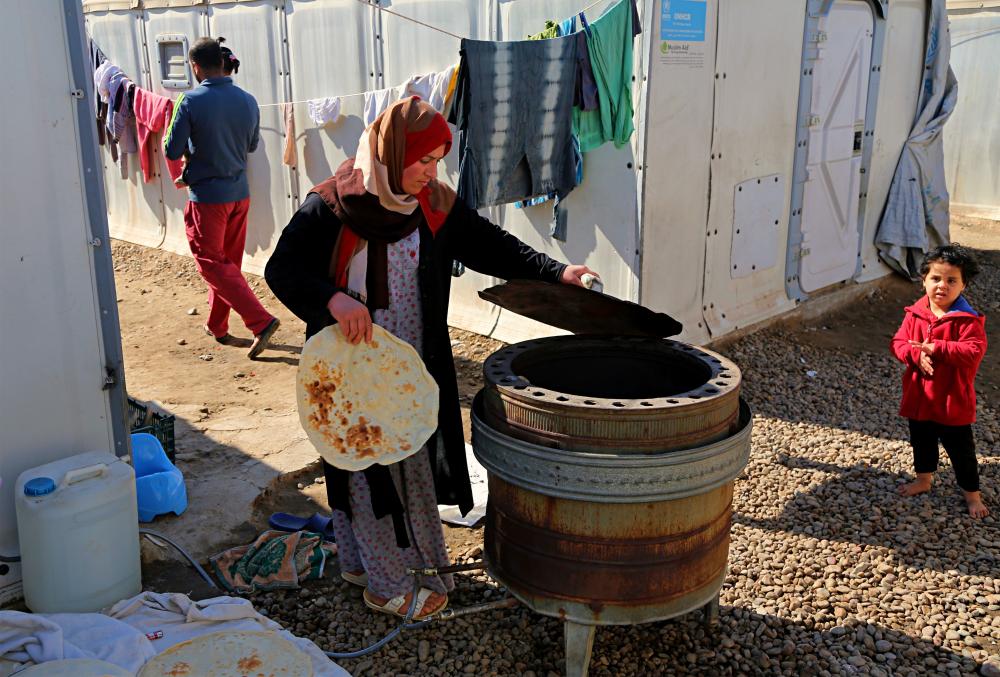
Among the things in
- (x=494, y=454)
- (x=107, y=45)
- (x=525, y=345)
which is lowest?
(x=494, y=454)

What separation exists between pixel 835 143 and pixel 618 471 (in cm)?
604

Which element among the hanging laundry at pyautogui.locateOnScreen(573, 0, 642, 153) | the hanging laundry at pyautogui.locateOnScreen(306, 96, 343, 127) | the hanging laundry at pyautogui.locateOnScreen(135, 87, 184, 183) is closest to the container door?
the hanging laundry at pyautogui.locateOnScreen(573, 0, 642, 153)

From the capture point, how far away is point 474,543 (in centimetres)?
420

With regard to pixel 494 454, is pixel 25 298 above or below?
above

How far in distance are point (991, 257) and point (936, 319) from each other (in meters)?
6.79

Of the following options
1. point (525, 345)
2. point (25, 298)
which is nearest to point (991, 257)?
point (525, 345)

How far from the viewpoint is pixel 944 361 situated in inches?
171

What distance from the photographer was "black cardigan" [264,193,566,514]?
10.2 feet

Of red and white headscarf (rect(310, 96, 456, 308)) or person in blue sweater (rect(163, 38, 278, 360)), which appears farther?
person in blue sweater (rect(163, 38, 278, 360))

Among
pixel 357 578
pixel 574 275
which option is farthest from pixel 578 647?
pixel 574 275

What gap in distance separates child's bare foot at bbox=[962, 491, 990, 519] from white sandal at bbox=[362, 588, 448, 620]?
8.78 ft

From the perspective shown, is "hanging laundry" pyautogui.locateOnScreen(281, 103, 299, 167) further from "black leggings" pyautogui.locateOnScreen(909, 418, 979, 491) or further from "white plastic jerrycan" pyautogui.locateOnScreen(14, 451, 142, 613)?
"black leggings" pyautogui.locateOnScreen(909, 418, 979, 491)

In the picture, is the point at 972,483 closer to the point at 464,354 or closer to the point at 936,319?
the point at 936,319

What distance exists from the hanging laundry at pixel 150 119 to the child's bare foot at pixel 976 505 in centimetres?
743
